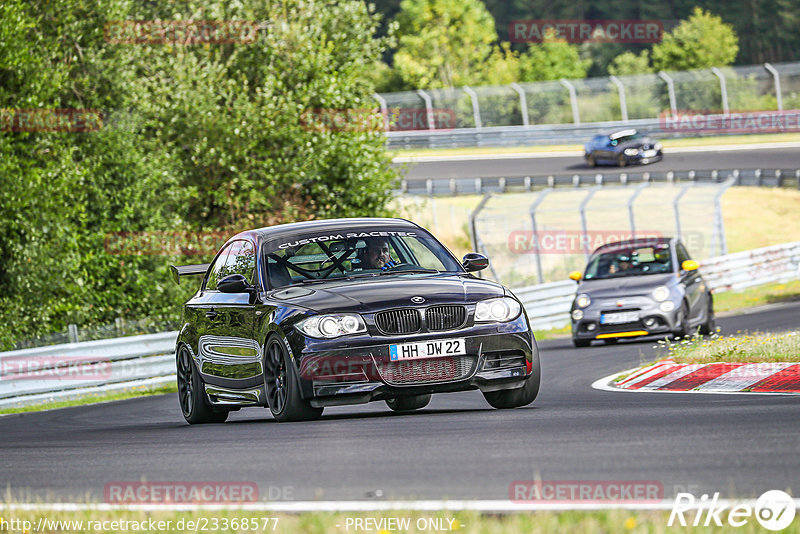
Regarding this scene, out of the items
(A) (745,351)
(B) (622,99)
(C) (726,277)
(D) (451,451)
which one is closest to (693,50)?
(B) (622,99)

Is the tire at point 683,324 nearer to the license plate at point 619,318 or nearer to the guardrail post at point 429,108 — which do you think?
the license plate at point 619,318

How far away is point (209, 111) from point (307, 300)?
19656 mm

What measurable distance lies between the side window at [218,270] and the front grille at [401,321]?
263 centimetres

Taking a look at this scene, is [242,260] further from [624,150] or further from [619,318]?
[624,150]

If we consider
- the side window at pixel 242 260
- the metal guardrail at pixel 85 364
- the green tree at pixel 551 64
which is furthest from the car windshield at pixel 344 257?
the green tree at pixel 551 64

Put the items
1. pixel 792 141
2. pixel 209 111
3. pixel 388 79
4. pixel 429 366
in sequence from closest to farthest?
pixel 429 366 < pixel 209 111 < pixel 792 141 < pixel 388 79

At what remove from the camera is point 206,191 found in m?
29.6

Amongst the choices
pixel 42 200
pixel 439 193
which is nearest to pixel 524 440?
pixel 42 200

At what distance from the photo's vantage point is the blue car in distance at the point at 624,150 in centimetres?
5147

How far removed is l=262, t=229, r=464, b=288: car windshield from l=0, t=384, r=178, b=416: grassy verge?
750 centimetres

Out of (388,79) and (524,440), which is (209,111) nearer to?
(524,440)

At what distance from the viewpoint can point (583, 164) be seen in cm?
5394

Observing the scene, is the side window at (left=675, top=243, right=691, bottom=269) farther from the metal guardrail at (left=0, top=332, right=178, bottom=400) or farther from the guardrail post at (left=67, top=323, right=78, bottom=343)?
the guardrail post at (left=67, top=323, right=78, bottom=343)

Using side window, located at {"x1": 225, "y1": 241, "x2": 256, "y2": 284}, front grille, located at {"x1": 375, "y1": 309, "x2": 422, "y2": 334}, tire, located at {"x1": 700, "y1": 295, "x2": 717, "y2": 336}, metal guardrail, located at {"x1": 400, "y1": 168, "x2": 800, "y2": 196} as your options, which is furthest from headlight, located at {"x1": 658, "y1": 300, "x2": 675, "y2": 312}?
metal guardrail, located at {"x1": 400, "y1": 168, "x2": 800, "y2": 196}
